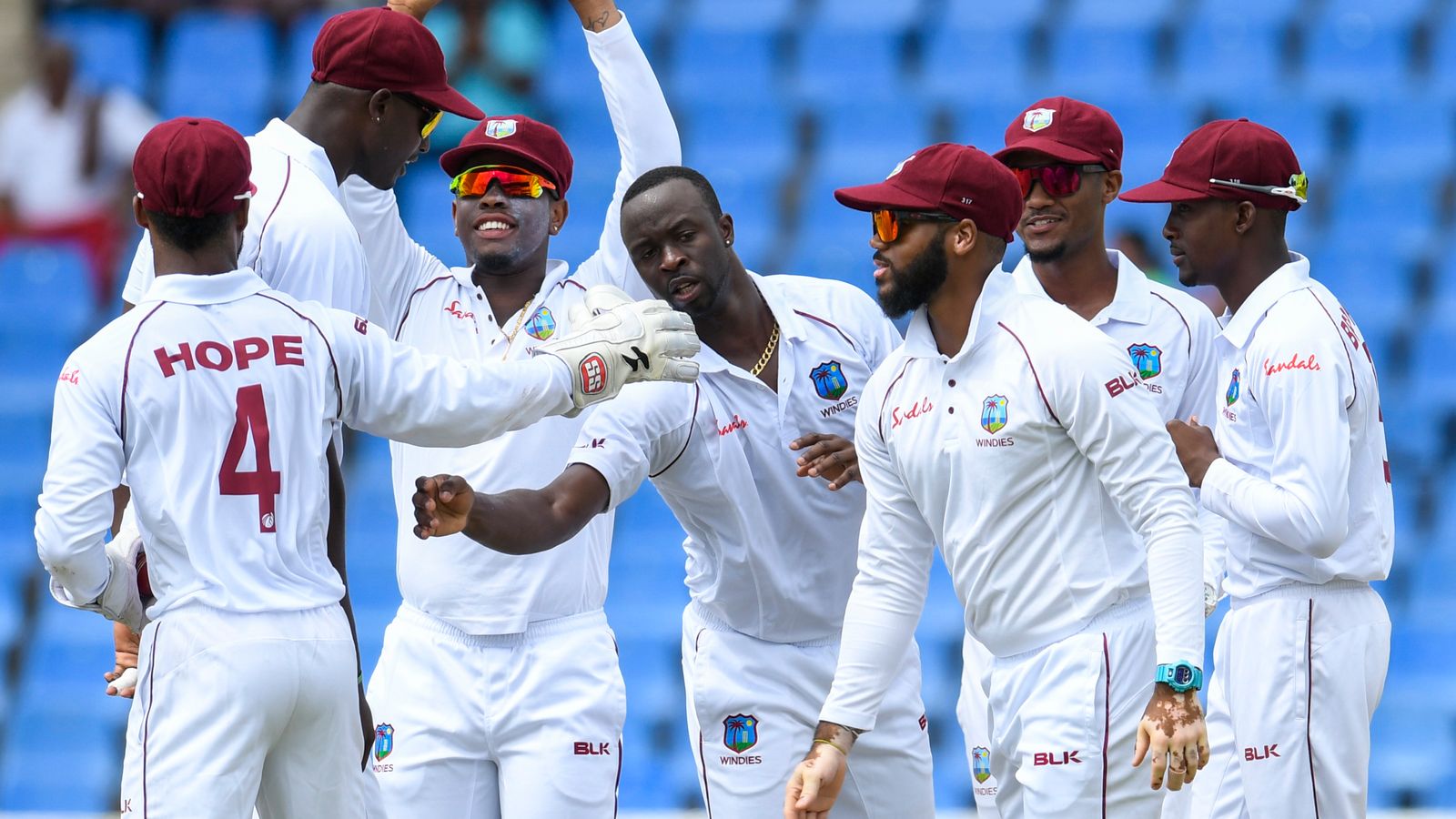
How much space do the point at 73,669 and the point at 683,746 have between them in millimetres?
2722

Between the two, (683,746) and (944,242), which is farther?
(683,746)

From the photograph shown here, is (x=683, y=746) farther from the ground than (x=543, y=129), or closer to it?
closer to it

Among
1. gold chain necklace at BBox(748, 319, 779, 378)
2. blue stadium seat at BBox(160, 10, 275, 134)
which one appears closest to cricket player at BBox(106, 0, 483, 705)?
gold chain necklace at BBox(748, 319, 779, 378)

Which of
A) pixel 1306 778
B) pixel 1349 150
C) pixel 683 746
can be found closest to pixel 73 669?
pixel 683 746

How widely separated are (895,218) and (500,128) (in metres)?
1.18

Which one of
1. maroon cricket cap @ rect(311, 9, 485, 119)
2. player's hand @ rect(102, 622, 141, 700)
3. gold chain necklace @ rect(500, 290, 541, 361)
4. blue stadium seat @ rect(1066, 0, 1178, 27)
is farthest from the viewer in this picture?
blue stadium seat @ rect(1066, 0, 1178, 27)

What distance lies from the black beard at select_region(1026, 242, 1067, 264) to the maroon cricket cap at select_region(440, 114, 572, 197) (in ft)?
4.07

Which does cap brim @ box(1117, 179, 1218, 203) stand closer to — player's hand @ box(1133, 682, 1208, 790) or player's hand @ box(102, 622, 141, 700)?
player's hand @ box(1133, 682, 1208, 790)

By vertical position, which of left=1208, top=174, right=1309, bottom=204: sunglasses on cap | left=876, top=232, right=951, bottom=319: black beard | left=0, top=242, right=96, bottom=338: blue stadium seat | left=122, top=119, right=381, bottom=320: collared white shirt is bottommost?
left=876, top=232, right=951, bottom=319: black beard

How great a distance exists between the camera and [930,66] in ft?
34.2

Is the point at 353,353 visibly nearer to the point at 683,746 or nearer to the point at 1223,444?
the point at 1223,444

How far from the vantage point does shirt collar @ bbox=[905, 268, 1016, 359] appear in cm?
398

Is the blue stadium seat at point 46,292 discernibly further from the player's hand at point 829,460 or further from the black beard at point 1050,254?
the player's hand at point 829,460

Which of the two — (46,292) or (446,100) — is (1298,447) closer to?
(446,100)
